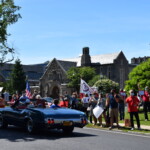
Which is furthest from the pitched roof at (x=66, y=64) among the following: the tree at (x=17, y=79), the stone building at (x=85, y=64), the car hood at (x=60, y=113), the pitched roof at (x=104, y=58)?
the car hood at (x=60, y=113)

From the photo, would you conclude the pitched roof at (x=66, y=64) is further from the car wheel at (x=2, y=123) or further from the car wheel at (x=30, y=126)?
the car wheel at (x=30, y=126)

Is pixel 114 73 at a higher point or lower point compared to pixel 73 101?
higher

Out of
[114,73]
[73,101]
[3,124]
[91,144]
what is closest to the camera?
[91,144]

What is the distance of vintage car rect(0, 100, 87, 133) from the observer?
38.6 ft

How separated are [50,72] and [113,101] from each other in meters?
77.2

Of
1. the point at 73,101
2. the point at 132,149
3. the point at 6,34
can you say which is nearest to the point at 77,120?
the point at 132,149

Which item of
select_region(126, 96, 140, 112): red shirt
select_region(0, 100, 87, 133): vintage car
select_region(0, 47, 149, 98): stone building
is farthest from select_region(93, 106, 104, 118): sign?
select_region(0, 47, 149, 98): stone building

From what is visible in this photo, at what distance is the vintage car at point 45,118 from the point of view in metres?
11.8

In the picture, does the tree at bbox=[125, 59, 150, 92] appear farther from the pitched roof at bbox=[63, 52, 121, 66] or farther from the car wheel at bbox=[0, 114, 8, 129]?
the pitched roof at bbox=[63, 52, 121, 66]

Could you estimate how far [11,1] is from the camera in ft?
86.1

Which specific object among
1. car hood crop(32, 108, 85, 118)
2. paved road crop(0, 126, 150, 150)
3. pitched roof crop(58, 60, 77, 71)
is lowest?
paved road crop(0, 126, 150, 150)

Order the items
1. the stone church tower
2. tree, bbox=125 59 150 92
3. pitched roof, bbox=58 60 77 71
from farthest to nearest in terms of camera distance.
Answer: pitched roof, bbox=58 60 77 71 < the stone church tower < tree, bbox=125 59 150 92

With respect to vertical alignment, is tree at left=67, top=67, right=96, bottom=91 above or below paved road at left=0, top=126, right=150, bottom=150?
above

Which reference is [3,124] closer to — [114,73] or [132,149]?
[132,149]
